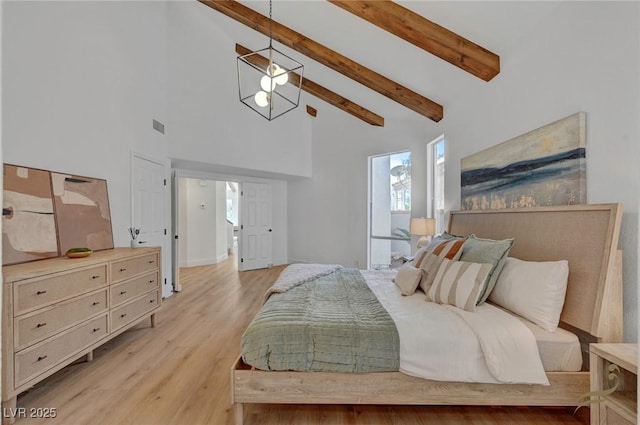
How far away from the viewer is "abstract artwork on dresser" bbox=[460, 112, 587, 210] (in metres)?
2.23

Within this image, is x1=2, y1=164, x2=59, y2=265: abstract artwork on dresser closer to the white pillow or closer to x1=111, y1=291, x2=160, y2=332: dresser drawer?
x1=111, y1=291, x2=160, y2=332: dresser drawer

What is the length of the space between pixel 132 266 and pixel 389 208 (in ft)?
→ 13.9

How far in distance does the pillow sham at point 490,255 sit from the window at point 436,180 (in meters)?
2.08

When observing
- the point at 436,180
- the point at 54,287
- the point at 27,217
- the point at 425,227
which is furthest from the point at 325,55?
the point at 54,287

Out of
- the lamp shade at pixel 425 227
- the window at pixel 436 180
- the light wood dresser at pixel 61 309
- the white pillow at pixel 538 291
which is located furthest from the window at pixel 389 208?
the light wood dresser at pixel 61 309

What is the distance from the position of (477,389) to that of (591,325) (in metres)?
0.74

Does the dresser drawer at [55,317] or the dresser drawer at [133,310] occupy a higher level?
the dresser drawer at [55,317]

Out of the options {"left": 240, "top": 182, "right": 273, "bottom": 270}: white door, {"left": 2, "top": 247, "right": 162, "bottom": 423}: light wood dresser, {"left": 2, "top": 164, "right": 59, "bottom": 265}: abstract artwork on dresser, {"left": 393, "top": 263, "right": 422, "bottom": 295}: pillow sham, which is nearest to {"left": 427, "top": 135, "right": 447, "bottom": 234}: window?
{"left": 393, "top": 263, "right": 422, "bottom": 295}: pillow sham

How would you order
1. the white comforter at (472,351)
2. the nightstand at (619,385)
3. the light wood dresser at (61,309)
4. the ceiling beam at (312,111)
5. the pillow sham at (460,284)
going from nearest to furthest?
1. the nightstand at (619,385)
2. the white comforter at (472,351)
3. the light wood dresser at (61,309)
4. the pillow sham at (460,284)
5. the ceiling beam at (312,111)

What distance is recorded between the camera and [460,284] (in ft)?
7.30

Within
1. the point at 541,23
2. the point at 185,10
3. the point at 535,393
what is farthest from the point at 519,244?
the point at 185,10

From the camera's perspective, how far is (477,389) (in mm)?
1867

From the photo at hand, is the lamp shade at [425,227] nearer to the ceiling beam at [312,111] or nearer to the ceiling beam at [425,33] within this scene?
the ceiling beam at [425,33]

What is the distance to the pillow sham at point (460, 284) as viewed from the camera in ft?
7.05
